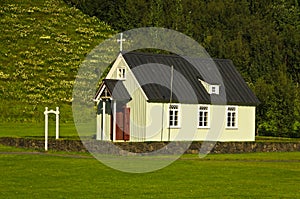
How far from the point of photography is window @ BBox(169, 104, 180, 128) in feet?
153

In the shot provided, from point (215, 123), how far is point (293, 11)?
83.6 metres

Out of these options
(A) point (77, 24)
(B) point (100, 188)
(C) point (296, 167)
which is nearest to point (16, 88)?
(A) point (77, 24)

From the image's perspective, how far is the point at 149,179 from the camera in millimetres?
27219

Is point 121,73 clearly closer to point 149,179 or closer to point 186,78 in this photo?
point 186,78

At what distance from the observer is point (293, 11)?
421 ft

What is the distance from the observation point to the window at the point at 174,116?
4669cm

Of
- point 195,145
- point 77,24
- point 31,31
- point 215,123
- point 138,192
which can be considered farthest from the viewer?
point 77,24

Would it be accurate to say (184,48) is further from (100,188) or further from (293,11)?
(100,188)

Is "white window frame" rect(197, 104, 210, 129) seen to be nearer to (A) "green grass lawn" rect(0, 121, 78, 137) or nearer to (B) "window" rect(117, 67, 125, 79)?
(B) "window" rect(117, 67, 125, 79)

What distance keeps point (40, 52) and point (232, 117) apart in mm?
58378

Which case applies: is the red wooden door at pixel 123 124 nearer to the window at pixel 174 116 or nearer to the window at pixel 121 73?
the window at pixel 121 73

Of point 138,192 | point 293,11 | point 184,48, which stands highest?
point 293,11


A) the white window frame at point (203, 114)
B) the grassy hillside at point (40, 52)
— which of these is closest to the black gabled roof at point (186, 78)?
the white window frame at point (203, 114)

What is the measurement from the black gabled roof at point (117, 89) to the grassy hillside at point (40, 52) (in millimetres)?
24560
